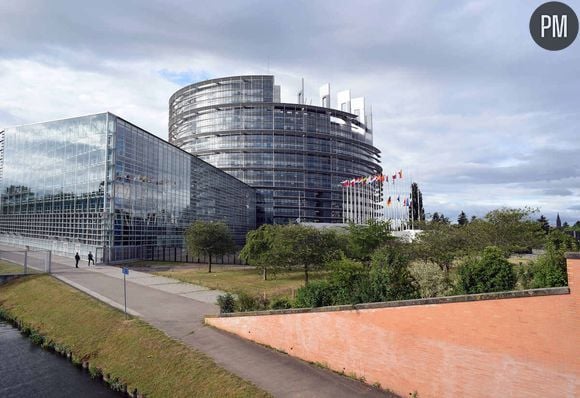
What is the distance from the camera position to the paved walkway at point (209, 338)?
12.6 meters

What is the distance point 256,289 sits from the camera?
2939 cm

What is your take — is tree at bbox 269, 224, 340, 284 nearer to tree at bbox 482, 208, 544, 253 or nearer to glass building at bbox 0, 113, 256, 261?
tree at bbox 482, 208, 544, 253

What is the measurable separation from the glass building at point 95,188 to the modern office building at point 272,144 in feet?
130

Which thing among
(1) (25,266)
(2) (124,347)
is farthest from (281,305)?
(1) (25,266)

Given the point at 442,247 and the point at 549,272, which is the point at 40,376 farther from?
the point at 442,247

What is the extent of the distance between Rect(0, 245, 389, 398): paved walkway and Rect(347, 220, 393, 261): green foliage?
12175 millimetres

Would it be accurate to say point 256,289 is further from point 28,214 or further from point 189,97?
point 189,97

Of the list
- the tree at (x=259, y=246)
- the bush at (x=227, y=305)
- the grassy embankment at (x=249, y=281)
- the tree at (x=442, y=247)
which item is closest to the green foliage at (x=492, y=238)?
the tree at (x=442, y=247)

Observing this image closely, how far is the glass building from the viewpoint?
151 ft

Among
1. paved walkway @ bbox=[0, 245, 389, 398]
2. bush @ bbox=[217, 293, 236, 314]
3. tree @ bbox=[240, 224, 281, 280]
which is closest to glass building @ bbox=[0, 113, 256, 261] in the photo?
paved walkway @ bbox=[0, 245, 389, 398]

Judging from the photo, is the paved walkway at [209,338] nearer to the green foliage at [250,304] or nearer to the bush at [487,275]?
the green foliage at [250,304]

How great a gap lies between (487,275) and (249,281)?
24.4 metres

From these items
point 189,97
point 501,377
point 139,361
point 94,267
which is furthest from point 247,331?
point 189,97

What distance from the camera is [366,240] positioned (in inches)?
1262
